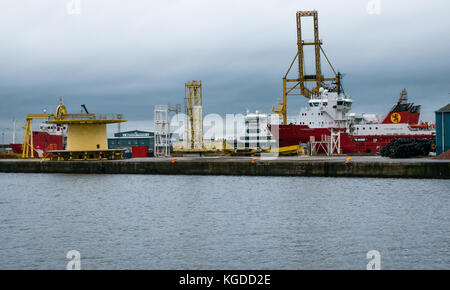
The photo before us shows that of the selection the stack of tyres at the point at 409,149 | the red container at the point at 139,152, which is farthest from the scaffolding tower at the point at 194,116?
the stack of tyres at the point at 409,149

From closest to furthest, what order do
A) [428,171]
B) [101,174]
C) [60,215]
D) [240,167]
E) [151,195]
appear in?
[60,215], [151,195], [428,171], [240,167], [101,174]

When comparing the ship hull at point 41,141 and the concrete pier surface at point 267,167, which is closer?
the concrete pier surface at point 267,167

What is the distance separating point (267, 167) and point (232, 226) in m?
22.9

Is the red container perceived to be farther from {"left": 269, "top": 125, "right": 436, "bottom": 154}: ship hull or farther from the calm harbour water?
the calm harbour water

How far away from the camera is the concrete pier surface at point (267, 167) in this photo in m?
36.2

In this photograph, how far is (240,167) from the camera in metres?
44.2

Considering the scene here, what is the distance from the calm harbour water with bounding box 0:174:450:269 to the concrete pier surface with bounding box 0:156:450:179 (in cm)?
136

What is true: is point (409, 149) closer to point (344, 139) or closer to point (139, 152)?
point (344, 139)

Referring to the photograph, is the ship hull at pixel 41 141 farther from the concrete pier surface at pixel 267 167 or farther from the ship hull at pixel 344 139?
the ship hull at pixel 344 139

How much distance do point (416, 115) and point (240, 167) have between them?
41.8 m

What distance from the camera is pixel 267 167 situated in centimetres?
4338

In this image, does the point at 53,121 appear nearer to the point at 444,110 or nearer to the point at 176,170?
the point at 176,170

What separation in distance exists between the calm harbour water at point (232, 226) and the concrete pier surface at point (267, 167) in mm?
1358
